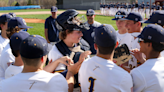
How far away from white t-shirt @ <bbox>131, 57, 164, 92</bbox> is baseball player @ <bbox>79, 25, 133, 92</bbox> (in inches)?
5.7

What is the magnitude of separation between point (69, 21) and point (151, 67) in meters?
1.38

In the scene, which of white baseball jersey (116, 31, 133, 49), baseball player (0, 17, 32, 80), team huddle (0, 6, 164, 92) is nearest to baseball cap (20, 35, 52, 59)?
team huddle (0, 6, 164, 92)

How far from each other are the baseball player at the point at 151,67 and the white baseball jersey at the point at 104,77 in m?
0.17

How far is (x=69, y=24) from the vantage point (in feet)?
9.17

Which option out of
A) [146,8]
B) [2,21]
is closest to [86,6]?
[146,8]

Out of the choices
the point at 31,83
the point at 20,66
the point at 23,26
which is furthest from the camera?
the point at 23,26

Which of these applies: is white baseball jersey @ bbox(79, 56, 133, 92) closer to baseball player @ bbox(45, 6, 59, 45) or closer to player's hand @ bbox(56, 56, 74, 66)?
player's hand @ bbox(56, 56, 74, 66)

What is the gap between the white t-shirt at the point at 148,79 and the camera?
2078 millimetres

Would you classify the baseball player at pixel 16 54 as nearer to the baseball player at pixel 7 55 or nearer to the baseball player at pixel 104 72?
the baseball player at pixel 7 55

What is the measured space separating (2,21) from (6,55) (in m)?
1.47

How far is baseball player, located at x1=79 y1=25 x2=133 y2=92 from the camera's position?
1.95 meters

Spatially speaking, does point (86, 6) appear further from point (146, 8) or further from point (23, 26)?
point (23, 26)

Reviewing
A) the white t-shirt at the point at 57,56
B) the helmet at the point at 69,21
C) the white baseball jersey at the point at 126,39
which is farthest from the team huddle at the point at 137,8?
the white t-shirt at the point at 57,56

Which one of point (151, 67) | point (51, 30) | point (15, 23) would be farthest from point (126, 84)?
point (51, 30)
